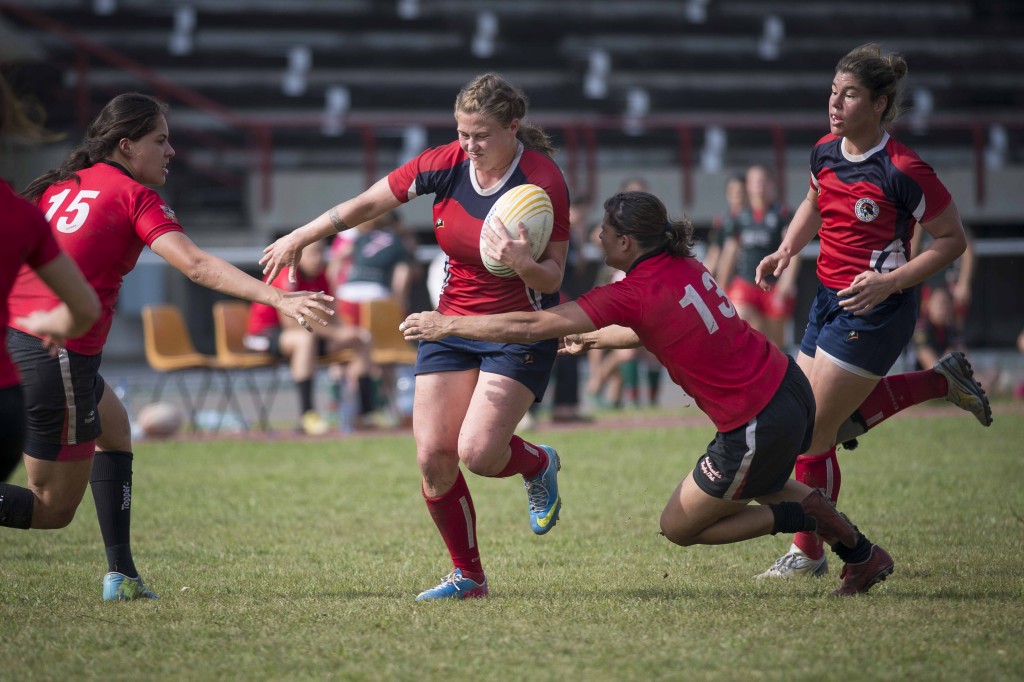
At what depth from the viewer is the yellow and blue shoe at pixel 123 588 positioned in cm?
479

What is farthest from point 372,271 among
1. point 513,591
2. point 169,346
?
point 513,591

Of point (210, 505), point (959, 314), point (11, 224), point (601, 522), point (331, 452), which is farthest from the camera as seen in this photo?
point (959, 314)

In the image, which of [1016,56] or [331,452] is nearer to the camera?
[331,452]

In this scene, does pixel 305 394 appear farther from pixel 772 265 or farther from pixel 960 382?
pixel 960 382

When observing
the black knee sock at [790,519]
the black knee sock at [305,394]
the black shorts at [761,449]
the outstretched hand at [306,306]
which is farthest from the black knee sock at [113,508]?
the black knee sock at [305,394]

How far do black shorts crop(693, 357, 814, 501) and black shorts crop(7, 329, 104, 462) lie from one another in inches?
91.5

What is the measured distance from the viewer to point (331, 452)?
32.0 ft

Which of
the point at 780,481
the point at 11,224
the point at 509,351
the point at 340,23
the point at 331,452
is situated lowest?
the point at 331,452

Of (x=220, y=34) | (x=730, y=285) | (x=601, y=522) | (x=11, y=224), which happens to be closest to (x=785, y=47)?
(x=220, y=34)

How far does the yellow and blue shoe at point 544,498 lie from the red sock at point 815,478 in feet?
3.49

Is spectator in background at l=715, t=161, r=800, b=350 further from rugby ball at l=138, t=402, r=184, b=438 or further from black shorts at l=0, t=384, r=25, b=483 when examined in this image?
black shorts at l=0, t=384, r=25, b=483

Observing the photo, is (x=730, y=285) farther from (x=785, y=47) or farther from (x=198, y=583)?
(x=785, y=47)

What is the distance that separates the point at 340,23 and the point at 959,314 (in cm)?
1377

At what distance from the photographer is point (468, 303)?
482cm
